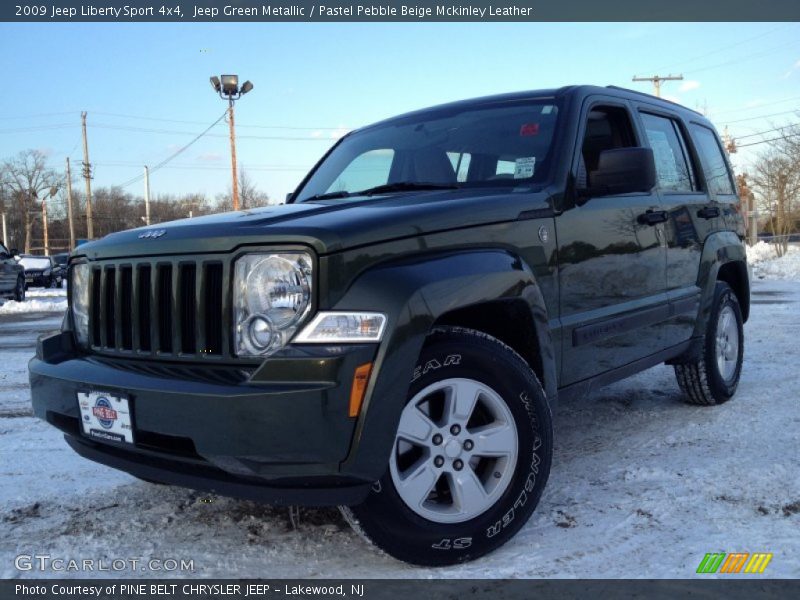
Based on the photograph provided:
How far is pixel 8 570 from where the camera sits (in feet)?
8.30

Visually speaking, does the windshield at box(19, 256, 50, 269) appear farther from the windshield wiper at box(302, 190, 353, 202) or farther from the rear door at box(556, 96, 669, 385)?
the rear door at box(556, 96, 669, 385)

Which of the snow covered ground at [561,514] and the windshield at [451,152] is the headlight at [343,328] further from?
the windshield at [451,152]

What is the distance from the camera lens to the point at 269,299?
2307 millimetres

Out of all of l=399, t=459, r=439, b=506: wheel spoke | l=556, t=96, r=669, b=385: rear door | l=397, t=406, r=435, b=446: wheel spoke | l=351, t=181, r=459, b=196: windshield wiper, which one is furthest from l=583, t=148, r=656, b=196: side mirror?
l=399, t=459, r=439, b=506: wheel spoke

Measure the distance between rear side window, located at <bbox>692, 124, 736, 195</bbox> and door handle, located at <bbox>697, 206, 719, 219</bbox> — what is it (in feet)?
0.58

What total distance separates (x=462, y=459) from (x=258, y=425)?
2.62 feet

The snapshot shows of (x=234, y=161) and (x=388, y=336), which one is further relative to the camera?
(x=234, y=161)

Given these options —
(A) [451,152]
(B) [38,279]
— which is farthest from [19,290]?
(A) [451,152]

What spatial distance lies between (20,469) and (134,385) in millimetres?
1831

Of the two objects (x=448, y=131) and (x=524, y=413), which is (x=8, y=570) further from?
(x=448, y=131)

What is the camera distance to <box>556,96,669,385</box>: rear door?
10.4 feet

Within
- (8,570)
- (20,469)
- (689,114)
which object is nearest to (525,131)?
(689,114)

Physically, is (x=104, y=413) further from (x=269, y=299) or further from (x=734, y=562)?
(x=734, y=562)

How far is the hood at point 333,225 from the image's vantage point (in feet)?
7.54
